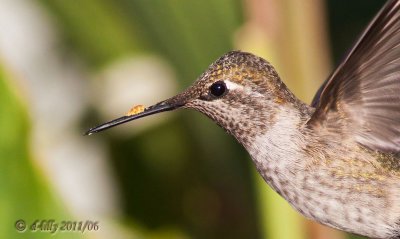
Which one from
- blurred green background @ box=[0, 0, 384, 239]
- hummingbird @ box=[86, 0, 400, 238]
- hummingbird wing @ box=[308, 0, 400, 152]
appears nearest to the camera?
hummingbird wing @ box=[308, 0, 400, 152]

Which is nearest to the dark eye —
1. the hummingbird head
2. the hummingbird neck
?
the hummingbird head

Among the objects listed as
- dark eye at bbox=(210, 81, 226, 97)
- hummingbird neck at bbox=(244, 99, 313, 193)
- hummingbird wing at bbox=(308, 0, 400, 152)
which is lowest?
hummingbird neck at bbox=(244, 99, 313, 193)

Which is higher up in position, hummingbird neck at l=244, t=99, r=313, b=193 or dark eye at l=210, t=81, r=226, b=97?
dark eye at l=210, t=81, r=226, b=97

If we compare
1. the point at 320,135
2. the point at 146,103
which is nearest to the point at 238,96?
the point at 320,135

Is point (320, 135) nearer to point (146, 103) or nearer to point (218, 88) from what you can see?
point (218, 88)

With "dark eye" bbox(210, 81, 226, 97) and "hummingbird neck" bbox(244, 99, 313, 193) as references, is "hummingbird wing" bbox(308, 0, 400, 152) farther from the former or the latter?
"dark eye" bbox(210, 81, 226, 97)

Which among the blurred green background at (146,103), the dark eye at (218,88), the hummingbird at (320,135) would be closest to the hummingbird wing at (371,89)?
the hummingbird at (320,135)

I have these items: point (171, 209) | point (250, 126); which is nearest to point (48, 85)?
point (171, 209)

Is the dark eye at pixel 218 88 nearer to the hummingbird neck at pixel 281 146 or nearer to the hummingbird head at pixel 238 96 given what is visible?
the hummingbird head at pixel 238 96
